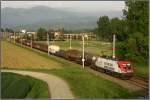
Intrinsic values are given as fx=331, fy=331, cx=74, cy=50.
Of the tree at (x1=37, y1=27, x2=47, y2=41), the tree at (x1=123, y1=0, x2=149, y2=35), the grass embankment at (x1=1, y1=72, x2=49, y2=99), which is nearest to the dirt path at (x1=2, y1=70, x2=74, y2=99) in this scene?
the grass embankment at (x1=1, y1=72, x2=49, y2=99)

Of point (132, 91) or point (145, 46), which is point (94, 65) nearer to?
point (145, 46)

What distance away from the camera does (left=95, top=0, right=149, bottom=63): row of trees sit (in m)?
48.1

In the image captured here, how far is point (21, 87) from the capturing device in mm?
30766

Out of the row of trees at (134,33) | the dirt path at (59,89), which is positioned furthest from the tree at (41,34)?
the dirt path at (59,89)

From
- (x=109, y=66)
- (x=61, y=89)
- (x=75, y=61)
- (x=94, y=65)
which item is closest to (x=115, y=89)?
(x=61, y=89)

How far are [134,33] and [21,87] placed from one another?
963 inches

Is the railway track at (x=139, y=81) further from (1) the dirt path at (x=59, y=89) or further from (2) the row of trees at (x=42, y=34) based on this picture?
(2) the row of trees at (x=42, y=34)

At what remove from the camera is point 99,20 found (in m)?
106

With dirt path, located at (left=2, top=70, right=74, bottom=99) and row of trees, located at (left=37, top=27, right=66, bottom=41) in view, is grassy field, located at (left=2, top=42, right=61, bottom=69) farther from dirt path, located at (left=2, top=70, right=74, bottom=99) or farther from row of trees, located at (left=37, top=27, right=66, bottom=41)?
row of trees, located at (left=37, top=27, right=66, bottom=41)

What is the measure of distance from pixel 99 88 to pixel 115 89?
133 centimetres

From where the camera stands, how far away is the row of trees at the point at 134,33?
48125 millimetres

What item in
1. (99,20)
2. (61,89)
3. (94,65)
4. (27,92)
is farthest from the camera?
(99,20)

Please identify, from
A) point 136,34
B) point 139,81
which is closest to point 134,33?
point 136,34

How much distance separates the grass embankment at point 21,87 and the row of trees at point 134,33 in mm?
20015
